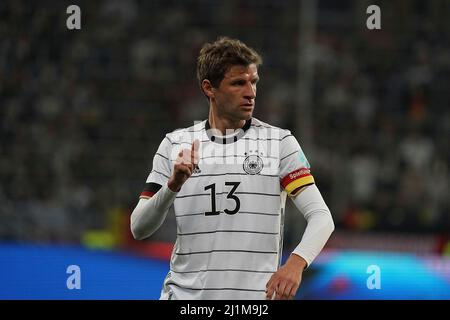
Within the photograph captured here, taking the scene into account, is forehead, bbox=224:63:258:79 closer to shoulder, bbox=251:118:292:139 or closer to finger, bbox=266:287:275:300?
shoulder, bbox=251:118:292:139

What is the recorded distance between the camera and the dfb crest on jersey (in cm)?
415

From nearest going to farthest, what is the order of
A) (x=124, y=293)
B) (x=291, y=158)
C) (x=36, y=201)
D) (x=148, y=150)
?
(x=291, y=158) < (x=124, y=293) < (x=36, y=201) < (x=148, y=150)

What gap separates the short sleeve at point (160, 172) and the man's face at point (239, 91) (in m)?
0.35

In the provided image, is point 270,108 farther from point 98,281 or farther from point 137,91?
point 98,281

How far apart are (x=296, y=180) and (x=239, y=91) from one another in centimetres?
52

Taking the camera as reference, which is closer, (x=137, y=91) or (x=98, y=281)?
(x=98, y=281)

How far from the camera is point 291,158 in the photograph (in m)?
4.14

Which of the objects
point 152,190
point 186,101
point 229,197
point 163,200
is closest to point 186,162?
point 163,200

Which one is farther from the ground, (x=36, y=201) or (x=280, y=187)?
(x=280, y=187)

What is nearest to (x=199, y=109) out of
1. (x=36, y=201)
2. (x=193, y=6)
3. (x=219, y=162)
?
(x=193, y=6)

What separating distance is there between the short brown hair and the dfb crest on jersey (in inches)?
16.3

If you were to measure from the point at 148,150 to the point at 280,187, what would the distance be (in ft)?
29.0

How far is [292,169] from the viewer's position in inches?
161
